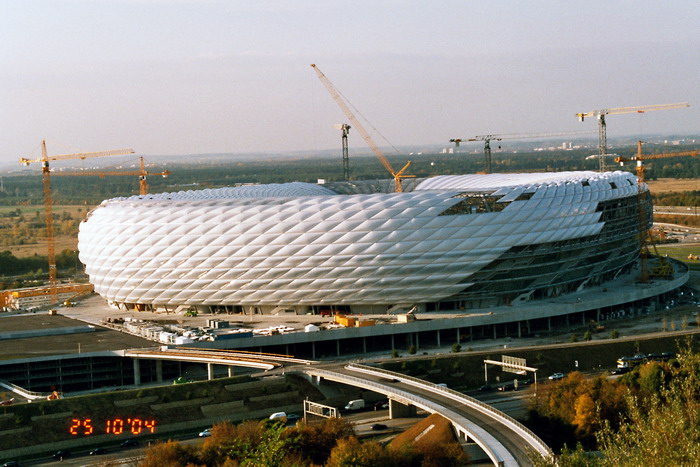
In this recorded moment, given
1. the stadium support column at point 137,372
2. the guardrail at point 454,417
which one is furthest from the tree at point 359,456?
the stadium support column at point 137,372

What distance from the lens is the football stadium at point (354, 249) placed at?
8656 centimetres

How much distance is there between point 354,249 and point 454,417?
33931 mm

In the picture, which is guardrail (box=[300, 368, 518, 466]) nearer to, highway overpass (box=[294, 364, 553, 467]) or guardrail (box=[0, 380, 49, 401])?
highway overpass (box=[294, 364, 553, 467])

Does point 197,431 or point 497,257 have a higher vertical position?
point 497,257

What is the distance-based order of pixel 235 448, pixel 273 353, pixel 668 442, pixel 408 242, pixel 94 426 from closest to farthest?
pixel 668 442, pixel 235 448, pixel 94 426, pixel 273 353, pixel 408 242

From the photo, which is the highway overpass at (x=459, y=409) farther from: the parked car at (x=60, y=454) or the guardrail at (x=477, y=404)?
the parked car at (x=60, y=454)

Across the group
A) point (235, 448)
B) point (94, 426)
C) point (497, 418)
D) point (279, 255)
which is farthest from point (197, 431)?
point (279, 255)

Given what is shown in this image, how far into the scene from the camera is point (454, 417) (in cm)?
5356

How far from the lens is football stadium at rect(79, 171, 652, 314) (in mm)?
86562

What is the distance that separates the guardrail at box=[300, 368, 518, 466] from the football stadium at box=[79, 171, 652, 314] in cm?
2000

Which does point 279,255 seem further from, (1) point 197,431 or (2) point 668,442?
(2) point 668,442

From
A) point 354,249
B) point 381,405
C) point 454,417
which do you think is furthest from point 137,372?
point 454,417

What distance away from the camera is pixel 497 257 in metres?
87.8

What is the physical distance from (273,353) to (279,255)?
10.3 metres
